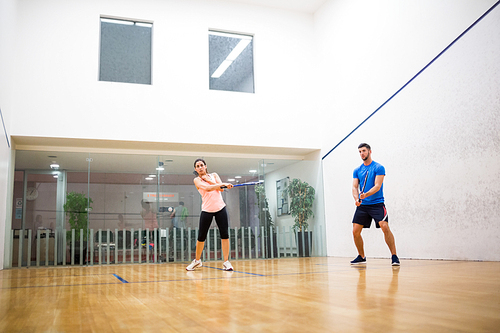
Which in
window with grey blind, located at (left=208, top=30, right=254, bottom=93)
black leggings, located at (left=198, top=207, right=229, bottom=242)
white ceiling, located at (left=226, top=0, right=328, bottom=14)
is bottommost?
black leggings, located at (left=198, top=207, right=229, bottom=242)

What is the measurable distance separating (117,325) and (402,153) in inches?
179

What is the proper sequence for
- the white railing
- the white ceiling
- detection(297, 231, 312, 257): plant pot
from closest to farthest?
the white railing < detection(297, 231, 312, 257): plant pot < the white ceiling

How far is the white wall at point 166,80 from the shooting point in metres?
6.11

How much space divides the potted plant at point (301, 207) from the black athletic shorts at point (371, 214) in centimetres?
280

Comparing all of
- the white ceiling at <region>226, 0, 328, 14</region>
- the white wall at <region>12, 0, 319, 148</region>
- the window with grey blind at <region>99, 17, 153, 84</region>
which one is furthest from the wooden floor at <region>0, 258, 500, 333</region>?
the white ceiling at <region>226, 0, 328, 14</region>

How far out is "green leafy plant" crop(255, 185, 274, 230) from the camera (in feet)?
22.7

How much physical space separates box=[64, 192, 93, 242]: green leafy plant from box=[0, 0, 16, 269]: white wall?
0.74 m

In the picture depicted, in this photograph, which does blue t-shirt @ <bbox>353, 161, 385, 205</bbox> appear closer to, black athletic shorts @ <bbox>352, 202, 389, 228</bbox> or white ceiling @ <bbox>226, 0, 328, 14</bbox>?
black athletic shorts @ <bbox>352, 202, 389, 228</bbox>

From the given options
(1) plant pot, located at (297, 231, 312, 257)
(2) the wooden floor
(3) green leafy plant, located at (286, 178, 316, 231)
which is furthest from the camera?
(3) green leafy plant, located at (286, 178, 316, 231)

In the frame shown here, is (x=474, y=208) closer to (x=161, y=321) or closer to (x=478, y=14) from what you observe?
(x=478, y=14)

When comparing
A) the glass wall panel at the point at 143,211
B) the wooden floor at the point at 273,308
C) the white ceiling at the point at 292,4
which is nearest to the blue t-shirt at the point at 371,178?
the wooden floor at the point at 273,308

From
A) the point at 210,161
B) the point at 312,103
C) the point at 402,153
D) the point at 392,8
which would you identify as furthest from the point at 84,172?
the point at 392,8

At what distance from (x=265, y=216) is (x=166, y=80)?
2.61 meters

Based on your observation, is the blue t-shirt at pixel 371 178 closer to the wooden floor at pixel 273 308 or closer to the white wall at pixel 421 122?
the white wall at pixel 421 122
